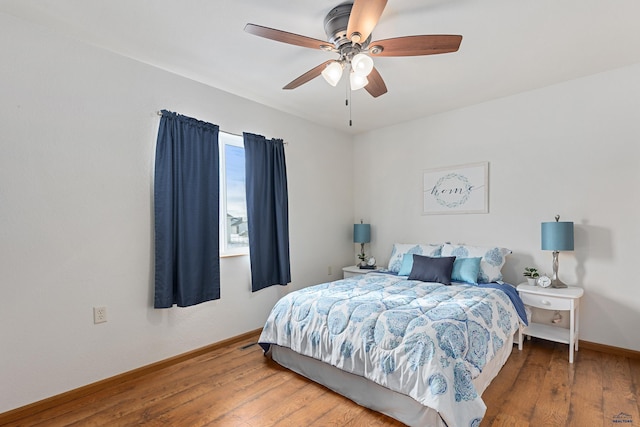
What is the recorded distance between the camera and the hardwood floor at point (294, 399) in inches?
78.5

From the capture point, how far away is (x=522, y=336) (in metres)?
3.04

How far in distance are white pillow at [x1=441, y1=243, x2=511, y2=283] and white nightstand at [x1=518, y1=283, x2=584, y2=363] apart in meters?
0.26

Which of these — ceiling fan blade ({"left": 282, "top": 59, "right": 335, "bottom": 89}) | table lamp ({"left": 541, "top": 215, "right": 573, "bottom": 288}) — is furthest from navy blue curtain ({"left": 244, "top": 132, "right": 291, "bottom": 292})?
table lamp ({"left": 541, "top": 215, "right": 573, "bottom": 288})

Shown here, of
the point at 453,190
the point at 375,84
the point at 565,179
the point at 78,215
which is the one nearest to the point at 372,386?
the point at 375,84

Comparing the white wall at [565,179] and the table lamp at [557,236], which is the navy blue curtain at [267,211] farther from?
the table lamp at [557,236]

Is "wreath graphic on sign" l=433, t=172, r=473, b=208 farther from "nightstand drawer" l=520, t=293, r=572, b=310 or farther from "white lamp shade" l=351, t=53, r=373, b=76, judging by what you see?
"white lamp shade" l=351, t=53, r=373, b=76

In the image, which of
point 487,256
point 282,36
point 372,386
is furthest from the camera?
point 487,256

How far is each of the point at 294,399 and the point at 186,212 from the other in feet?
5.79

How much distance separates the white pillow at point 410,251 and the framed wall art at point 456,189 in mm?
513

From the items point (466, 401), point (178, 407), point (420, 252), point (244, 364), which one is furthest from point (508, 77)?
point (178, 407)

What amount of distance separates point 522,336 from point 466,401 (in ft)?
5.61

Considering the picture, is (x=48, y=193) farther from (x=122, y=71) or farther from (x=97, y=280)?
(x=122, y=71)

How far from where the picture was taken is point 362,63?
197 centimetres

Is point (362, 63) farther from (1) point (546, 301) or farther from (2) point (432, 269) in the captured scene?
(1) point (546, 301)
